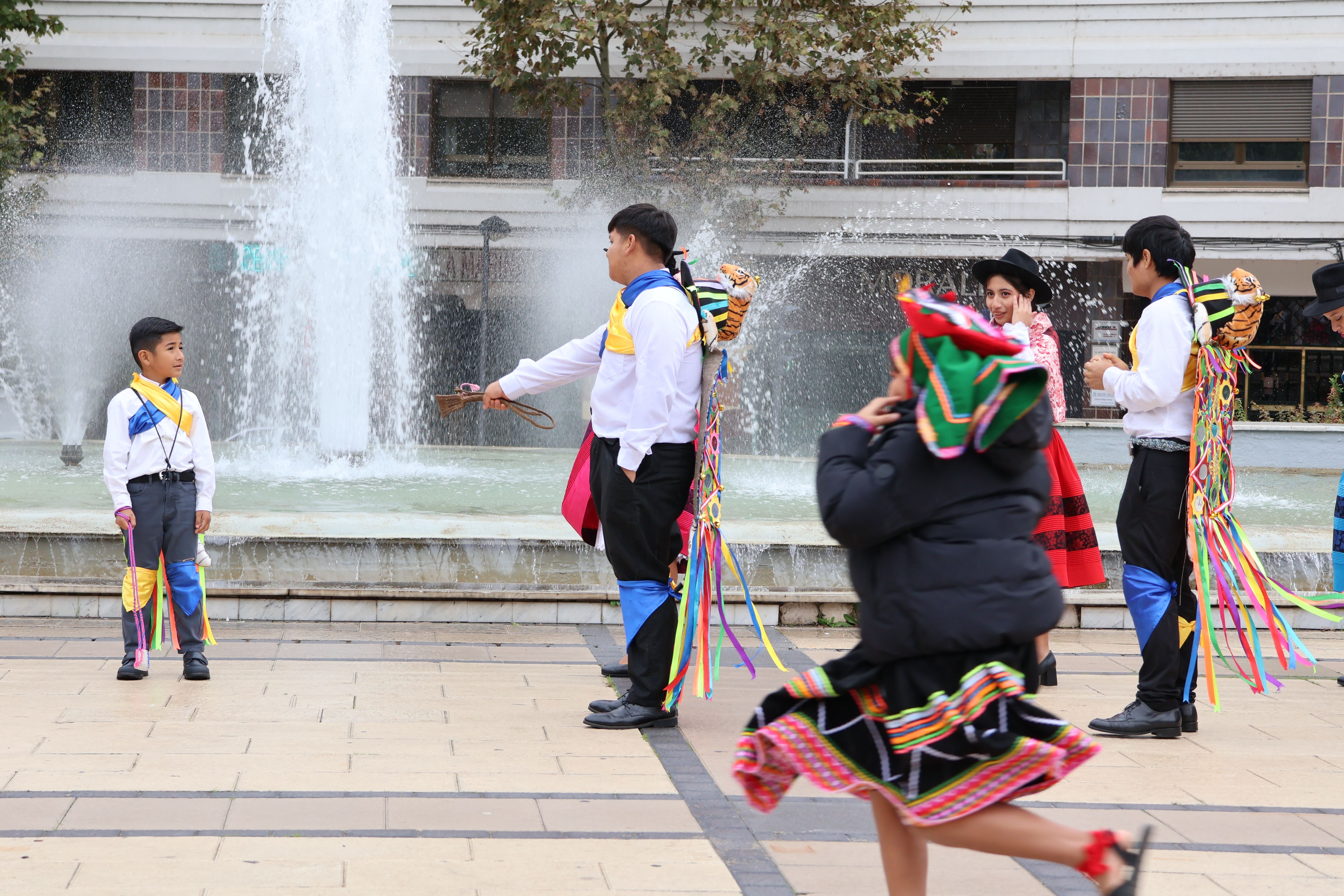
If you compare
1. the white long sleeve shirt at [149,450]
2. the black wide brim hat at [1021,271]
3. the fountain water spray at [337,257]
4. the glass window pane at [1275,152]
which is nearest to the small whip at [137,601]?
the white long sleeve shirt at [149,450]

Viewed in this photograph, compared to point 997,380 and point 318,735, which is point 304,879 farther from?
point 997,380

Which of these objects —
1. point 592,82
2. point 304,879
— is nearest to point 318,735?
point 304,879

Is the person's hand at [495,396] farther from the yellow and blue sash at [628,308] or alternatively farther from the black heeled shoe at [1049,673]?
the black heeled shoe at [1049,673]

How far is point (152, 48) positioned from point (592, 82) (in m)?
6.85

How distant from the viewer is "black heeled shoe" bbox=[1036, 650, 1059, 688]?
18.0 ft

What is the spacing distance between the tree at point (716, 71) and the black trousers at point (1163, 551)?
1356cm

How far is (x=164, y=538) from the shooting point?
215 inches

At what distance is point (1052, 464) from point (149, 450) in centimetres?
338

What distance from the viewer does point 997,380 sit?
8.09 feet

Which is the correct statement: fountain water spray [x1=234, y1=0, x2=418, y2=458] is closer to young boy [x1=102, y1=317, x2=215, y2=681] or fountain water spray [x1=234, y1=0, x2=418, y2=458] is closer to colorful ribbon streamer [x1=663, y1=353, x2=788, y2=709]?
young boy [x1=102, y1=317, x2=215, y2=681]

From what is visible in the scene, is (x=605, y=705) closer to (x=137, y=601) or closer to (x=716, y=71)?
(x=137, y=601)

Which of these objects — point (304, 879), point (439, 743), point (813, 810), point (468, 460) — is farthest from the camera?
point (468, 460)

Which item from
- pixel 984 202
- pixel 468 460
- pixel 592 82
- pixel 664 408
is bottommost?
pixel 468 460

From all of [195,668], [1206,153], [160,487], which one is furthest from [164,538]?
[1206,153]
